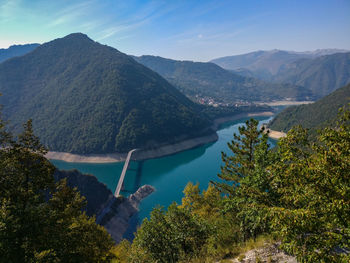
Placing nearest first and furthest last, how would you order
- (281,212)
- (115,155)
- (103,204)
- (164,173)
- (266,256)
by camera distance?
(281,212), (266,256), (103,204), (164,173), (115,155)

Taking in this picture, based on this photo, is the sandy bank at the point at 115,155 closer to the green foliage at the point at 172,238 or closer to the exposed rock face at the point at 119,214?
the exposed rock face at the point at 119,214

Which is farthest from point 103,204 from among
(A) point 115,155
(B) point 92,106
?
(B) point 92,106

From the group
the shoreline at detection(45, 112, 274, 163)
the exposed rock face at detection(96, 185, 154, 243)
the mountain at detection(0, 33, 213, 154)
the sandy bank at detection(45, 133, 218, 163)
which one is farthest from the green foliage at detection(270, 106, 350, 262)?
the mountain at detection(0, 33, 213, 154)

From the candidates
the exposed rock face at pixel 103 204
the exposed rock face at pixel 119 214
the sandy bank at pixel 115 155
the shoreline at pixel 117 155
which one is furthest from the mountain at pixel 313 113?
the exposed rock face at pixel 103 204

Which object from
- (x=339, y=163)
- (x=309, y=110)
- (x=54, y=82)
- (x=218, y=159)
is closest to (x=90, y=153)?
(x=218, y=159)

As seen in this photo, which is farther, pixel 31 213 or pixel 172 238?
pixel 172 238

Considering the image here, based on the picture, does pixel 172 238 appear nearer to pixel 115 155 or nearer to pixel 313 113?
pixel 115 155
